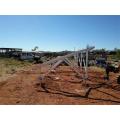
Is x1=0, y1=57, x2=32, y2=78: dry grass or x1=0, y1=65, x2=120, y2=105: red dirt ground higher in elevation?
x1=0, y1=57, x2=32, y2=78: dry grass

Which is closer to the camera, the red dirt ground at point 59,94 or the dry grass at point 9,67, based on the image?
the red dirt ground at point 59,94

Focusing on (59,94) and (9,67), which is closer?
(59,94)

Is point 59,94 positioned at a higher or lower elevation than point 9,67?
lower

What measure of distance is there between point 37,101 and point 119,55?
57.7ft

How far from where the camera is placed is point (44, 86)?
8.20 meters

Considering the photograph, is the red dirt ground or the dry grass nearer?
the red dirt ground

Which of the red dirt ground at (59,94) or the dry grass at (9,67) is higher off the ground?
the dry grass at (9,67)
